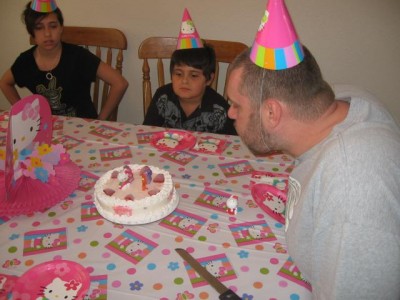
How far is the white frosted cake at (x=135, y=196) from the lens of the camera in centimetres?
103

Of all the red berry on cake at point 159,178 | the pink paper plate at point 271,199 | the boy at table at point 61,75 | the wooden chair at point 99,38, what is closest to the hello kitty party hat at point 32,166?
the red berry on cake at point 159,178

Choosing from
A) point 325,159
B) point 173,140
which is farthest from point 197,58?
point 325,159

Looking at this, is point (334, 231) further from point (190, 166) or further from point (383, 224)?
point (190, 166)

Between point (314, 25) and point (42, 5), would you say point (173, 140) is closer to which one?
point (42, 5)

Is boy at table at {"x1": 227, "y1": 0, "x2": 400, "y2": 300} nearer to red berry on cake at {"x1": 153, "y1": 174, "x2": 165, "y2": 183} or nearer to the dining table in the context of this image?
the dining table

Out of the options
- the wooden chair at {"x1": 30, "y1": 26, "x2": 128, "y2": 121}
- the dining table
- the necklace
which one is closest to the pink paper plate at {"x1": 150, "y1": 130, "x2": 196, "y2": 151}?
the dining table

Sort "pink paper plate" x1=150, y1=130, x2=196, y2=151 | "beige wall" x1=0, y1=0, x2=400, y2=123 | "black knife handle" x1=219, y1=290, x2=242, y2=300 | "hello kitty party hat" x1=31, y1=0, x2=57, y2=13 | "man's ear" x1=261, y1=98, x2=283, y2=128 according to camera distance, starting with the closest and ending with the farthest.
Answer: "black knife handle" x1=219, y1=290, x2=242, y2=300 → "man's ear" x1=261, y1=98, x2=283, y2=128 → "pink paper plate" x1=150, y1=130, x2=196, y2=151 → "hello kitty party hat" x1=31, y1=0, x2=57, y2=13 → "beige wall" x1=0, y1=0, x2=400, y2=123

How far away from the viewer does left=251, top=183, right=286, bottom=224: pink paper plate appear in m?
1.07

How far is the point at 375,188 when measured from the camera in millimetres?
674

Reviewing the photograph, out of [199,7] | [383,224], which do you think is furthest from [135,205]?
[199,7]

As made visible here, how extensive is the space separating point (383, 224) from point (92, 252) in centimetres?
69

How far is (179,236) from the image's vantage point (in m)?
1.00

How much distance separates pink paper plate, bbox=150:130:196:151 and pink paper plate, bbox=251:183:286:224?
38 cm

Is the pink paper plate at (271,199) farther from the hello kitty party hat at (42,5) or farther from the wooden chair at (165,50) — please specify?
the hello kitty party hat at (42,5)
